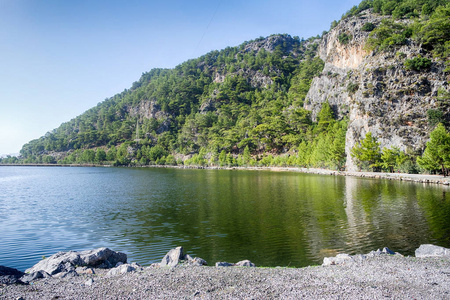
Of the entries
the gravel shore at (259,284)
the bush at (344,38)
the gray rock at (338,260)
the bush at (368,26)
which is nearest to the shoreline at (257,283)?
the gravel shore at (259,284)

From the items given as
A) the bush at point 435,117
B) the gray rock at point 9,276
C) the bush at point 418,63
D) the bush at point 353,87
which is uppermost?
the bush at point 418,63

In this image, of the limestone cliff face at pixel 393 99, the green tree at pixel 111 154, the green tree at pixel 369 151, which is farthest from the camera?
the green tree at pixel 111 154

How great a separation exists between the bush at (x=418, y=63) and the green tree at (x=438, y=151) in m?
25.6

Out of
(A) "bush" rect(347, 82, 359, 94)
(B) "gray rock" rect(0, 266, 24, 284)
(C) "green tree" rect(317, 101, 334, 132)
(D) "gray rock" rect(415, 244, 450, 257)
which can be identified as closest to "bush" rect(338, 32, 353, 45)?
(C) "green tree" rect(317, 101, 334, 132)

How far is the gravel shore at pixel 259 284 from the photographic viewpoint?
800 cm

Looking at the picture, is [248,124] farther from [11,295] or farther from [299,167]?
[11,295]

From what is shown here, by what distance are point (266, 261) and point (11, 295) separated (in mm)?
10221

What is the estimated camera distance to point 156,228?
20109 mm

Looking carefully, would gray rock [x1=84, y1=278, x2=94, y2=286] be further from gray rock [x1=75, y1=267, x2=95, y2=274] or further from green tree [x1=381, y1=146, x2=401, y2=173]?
green tree [x1=381, y1=146, x2=401, y2=173]

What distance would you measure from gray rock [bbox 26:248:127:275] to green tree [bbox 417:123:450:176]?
171 ft

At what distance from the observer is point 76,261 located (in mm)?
12094

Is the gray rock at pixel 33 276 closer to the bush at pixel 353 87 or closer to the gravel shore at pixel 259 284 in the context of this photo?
the gravel shore at pixel 259 284

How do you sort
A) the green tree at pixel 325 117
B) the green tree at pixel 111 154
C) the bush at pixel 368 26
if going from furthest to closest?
the green tree at pixel 111 154 < the green tree at pixel 325 117 < the bush at pixel 368 26

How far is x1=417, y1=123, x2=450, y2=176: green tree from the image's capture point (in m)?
44.2
